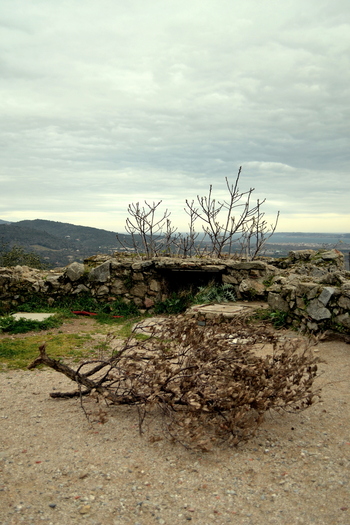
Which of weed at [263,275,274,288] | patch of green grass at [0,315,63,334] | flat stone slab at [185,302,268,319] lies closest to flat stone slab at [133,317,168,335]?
flat stone slab at [185,302,268,319]

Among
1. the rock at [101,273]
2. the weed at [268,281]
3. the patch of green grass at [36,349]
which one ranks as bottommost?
the patch of green grass at [36,349]

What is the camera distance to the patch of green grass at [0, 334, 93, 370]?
5543 mm

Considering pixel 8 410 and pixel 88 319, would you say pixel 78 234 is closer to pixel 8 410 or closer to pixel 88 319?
pixel 88 319

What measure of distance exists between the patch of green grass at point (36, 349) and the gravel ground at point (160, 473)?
1651mm

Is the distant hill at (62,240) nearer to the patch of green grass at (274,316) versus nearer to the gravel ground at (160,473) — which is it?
the patch of green grass at (274,316)

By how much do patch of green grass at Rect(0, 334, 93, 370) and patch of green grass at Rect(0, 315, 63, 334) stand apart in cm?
42

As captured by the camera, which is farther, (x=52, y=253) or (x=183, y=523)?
(x=52, y=253)

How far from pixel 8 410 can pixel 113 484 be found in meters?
1.73

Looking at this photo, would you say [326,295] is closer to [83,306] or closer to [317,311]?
[317,311]

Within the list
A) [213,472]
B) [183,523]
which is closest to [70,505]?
[183,523]

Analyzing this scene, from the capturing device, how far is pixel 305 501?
8.35ft

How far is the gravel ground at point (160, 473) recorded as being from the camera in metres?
2.44

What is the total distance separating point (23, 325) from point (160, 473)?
5181mm

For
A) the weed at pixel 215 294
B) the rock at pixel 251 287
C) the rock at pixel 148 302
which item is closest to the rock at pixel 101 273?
the rock at pixel 148 302
